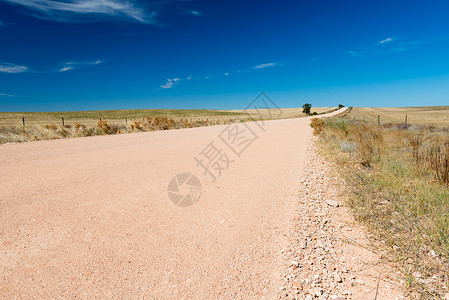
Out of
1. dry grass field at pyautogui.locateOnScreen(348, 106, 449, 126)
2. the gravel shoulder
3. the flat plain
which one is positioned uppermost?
the flat plain

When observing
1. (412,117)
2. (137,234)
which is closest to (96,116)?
(412,117)

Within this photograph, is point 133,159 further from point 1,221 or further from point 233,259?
point 233,259

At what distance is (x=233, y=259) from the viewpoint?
265 cm

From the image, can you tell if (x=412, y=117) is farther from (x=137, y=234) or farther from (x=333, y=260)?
(x=137, y=234)

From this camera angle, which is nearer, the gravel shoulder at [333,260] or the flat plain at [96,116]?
the gravel shoulder at [333,260]

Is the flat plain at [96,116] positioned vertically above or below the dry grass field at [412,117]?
above

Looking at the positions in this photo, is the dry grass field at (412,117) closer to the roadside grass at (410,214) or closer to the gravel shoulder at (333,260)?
the roadside grass at (410,214)

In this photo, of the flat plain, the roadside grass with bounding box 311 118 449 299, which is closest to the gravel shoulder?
the roadside grass with bounding box 311 118 449 299

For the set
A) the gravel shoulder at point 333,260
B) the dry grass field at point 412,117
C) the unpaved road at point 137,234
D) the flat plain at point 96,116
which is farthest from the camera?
the flat plain at point 96,116

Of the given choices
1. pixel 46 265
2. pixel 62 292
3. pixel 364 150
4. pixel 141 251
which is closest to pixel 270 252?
pixel 141 251

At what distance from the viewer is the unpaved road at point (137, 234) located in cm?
229

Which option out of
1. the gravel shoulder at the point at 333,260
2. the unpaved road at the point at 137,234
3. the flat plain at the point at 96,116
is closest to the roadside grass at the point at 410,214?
the gravel shoulder at the point at 333,260

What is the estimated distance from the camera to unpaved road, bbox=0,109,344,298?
7.51 ft

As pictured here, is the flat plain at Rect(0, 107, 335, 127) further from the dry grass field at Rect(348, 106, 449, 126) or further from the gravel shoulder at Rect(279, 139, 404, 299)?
the gravel shoulder at Rect(279, 139, 404, 299)
